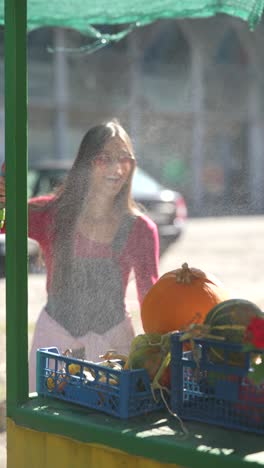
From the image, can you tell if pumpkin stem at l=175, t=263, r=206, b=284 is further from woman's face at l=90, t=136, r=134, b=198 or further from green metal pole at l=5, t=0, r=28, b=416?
woman's face at l=90, t=136, r=134, b=198

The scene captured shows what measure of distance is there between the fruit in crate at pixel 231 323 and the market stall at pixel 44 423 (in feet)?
0.58

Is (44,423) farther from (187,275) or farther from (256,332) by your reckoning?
(256,332)

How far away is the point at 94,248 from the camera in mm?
3512

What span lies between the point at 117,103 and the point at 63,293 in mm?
26305

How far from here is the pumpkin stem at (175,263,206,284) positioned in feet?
7.76

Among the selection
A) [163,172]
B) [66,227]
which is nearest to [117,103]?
[163,172]

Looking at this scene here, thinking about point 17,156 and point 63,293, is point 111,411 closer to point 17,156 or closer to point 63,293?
point 17,156

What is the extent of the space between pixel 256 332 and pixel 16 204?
762 mm

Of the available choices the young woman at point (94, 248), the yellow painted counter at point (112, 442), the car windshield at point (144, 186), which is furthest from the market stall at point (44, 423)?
the car windshield at point (144, 186)

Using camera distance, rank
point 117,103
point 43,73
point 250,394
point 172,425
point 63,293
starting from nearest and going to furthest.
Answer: point 250,394 < point 172,425 < point 63,293 < point 43,73 < point 117,103

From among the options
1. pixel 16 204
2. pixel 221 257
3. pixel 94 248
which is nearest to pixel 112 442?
pixel 16 204

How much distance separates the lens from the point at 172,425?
211cm

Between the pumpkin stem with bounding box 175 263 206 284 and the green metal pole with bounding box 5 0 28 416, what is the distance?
1.30 ft

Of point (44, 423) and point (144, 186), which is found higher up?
point (144, 186)
